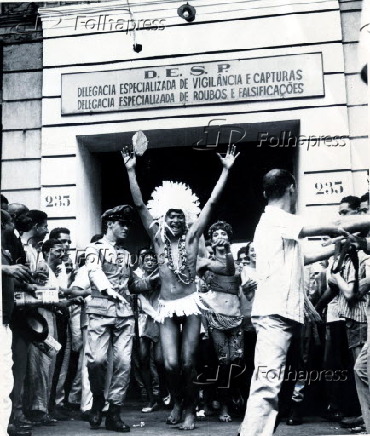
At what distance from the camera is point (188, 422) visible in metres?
5.03

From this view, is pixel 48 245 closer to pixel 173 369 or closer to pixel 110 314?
pixel 110 314

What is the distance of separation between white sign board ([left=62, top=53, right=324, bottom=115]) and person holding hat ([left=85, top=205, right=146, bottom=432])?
3.85 feet

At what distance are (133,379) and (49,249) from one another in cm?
173

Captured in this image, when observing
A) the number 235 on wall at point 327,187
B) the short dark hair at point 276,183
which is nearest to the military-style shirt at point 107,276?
the short dark hair at point 276,183

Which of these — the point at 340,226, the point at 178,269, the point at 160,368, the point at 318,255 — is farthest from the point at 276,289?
the point at 160,368

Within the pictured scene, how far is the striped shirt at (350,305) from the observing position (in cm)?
510

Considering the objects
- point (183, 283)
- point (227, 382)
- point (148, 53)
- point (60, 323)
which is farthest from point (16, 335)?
point (148, 53)

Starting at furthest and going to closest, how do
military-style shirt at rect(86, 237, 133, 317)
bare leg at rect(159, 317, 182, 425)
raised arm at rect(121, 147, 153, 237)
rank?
military-style shirt at rect(86, 237, 133, 317) < raised arm at rect(121, 147, 153, 237) < bare leg at rect(159, 317, 182, 425)

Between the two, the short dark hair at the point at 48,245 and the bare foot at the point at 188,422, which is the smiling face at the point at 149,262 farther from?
the bare foot at the point at 188,422

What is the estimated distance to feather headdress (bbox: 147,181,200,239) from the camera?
5574 mm

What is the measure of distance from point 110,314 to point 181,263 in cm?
74

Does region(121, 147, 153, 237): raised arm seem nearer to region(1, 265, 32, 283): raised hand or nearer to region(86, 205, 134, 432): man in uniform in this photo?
region(86, 205, 134, 432): man in uniform

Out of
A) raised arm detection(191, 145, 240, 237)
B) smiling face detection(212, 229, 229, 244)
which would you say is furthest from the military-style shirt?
smiling face detection(212, 229, 229, 244)

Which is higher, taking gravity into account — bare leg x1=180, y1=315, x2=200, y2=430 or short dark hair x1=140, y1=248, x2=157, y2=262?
short dark hair x1=140, y1=248, x2=157, y2=262
